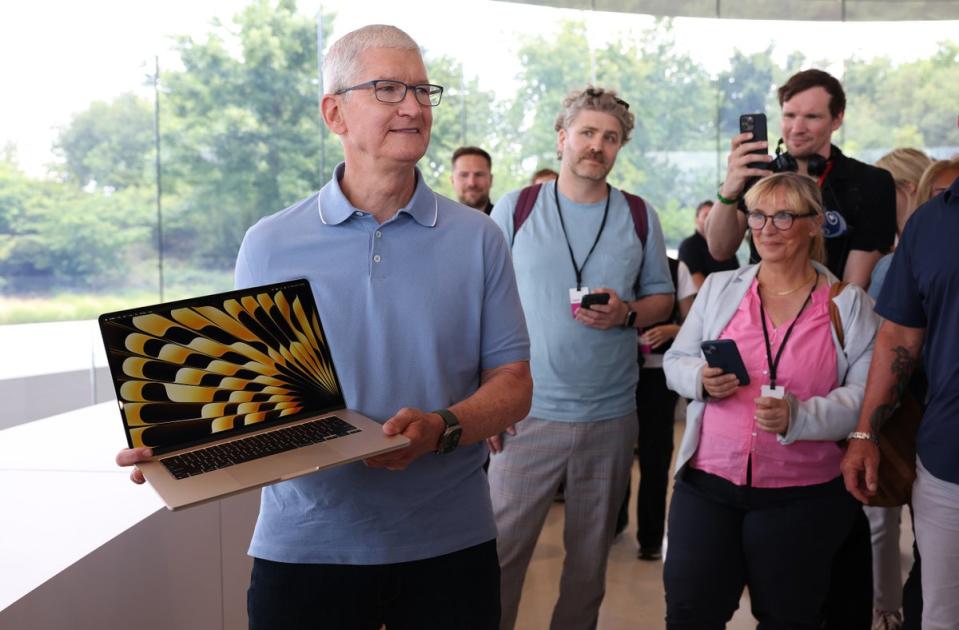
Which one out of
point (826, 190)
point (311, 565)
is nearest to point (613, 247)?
point (826, 190)

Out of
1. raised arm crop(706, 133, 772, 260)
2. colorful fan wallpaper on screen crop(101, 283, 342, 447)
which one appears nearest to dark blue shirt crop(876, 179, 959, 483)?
raised arm crop(706, 133, 772, 260)

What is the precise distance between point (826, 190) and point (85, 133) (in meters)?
4.48

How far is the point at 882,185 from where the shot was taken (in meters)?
3.06

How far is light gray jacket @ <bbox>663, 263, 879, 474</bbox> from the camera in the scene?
8.23 feet

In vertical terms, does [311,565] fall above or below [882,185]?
below

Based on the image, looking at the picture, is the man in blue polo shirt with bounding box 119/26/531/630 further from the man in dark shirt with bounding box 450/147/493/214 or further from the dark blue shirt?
the man in dark shirt with bounding box 450/147/493/214

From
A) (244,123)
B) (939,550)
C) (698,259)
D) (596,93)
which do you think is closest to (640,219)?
(596,93)

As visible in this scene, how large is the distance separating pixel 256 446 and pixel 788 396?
1534mm

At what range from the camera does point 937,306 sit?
2.33 meters

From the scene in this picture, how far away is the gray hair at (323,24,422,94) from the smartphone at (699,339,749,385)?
4.24ft

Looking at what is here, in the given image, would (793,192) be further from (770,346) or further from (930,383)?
(930,383)

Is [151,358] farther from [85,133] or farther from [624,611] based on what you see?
[85,133]

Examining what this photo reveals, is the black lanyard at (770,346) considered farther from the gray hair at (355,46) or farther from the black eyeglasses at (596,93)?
the gray hair at (355,46)

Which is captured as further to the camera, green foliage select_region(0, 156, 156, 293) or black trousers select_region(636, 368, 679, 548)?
green foliage select_region(0, 156, 156, 293)
